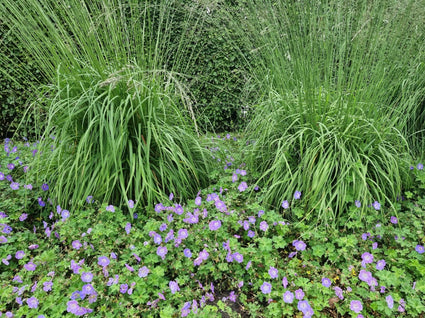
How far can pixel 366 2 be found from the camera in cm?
183

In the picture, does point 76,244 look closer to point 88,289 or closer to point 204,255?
point 88,289

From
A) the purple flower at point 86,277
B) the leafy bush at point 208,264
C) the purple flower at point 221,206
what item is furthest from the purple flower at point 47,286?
the purple flower at point 221,206

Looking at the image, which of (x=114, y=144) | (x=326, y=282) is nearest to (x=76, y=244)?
(x=114, y=144)

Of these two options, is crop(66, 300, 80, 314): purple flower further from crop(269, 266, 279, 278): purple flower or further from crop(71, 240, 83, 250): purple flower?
crop(269, 266, 279, 278): purple flower

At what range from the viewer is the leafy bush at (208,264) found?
1.29 metres

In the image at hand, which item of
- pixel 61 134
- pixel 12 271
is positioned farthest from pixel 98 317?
pixel 61 134

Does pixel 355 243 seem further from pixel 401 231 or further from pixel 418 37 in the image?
pixel 418 37

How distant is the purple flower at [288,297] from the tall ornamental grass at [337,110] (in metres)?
0.53

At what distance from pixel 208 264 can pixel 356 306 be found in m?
0.67

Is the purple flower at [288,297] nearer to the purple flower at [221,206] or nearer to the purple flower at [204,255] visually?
the purple flower at [204,255]

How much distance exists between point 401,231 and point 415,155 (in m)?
0.99

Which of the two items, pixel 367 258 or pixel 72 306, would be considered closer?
pixel 72 306

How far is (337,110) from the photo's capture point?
1.92m

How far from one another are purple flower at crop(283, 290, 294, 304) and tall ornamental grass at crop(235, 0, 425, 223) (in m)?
0.53
